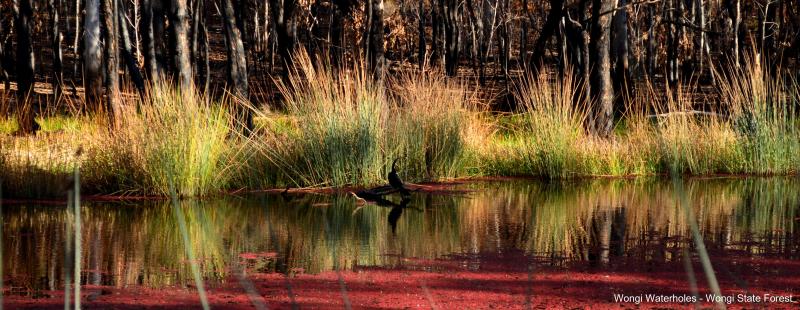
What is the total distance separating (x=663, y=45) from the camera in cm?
3616

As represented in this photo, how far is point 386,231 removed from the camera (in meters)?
7.85

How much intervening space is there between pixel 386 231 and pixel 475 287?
2.56 m

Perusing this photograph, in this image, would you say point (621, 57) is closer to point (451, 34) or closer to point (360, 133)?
point (360, 133)

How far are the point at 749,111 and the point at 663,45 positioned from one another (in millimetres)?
24269

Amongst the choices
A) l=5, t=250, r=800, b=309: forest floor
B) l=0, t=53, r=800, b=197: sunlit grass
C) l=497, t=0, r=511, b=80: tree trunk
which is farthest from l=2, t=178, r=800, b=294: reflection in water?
l=497, t=0, r=511, b=80: tree trunk

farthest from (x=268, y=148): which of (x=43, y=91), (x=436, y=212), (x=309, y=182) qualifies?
(x=43, y=91)

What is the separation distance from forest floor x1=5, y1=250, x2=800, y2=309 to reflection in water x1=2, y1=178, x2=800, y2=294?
218 millimetres

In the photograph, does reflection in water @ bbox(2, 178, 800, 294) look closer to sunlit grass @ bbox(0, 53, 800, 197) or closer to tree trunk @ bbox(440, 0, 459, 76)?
sunlit grass @ bbox(0, 53, 800, 197)

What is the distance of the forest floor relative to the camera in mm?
4883

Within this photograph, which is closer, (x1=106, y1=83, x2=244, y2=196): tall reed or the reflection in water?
the reflection in water

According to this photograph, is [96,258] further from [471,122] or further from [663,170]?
[663,170]

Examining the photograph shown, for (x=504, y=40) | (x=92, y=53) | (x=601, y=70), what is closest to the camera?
(x=601, y=70)

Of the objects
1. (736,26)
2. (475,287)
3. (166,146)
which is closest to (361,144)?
(166,146)

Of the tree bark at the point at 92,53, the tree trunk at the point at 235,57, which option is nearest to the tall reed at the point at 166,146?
the tree bark at the point at 92,53
